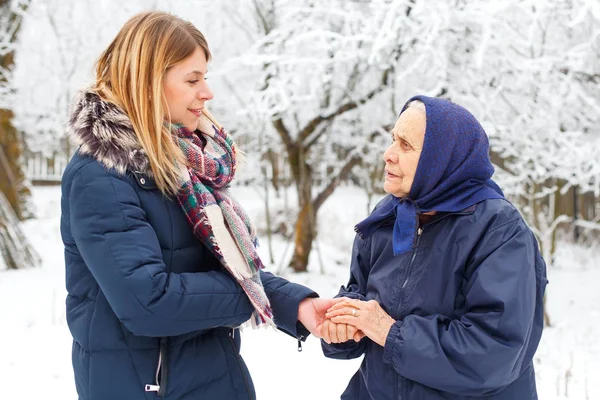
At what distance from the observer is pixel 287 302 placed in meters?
2.13

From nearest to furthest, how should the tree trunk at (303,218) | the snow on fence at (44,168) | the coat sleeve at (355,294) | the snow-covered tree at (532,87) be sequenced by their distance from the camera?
the coat sleeve at (355,294)
the snow-covered tree at (532,87)
the tree trunk at (303,218)
the snow on fence at (44,168)

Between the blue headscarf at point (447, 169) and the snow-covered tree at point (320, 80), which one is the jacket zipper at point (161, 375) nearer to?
the blue headscarf at point (447, 169)

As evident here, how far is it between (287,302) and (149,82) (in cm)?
92

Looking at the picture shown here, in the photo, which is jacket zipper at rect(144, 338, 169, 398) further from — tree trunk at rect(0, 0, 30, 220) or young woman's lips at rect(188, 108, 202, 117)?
tree trunk at rect(0, 0, 30, 220)

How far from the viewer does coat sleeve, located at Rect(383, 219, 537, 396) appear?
5.30 ft

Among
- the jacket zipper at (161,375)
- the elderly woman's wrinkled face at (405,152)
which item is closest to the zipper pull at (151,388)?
the jacket zipper at (161,375)

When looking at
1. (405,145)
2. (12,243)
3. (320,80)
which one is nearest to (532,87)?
(320,80)

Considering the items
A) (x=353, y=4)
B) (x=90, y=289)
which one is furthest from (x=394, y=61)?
(x=90, y=289)

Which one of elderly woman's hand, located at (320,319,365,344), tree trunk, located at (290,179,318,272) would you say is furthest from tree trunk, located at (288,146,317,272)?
elderly woman's hand, located at (320,319,365,344)

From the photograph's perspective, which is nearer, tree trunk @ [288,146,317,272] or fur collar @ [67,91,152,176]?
fur collar @ [67,91,152,176]

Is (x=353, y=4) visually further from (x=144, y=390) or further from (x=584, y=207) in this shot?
(x=584, y=207)

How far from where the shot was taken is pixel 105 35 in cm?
1160

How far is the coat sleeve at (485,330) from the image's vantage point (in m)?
1.62

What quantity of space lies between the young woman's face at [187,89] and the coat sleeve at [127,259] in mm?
314
